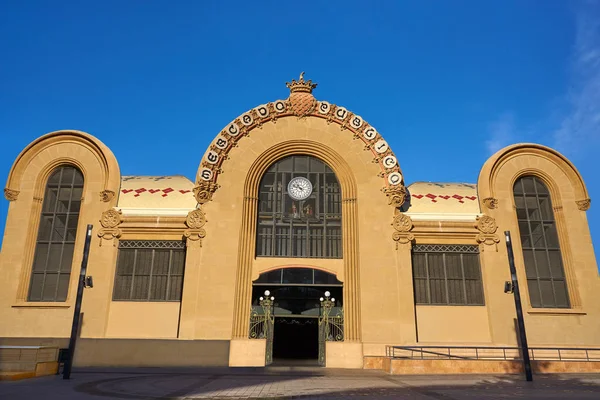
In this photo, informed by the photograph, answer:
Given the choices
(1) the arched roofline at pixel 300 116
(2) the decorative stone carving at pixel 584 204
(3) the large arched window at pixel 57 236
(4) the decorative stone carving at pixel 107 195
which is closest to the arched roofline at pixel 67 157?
(4) the decorative stone carving at pixel 107 195

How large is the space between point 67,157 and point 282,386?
68.1 feet

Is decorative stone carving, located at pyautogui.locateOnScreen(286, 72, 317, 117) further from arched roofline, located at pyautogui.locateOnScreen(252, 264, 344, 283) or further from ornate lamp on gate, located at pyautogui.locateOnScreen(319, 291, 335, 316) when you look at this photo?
ornate lamp on gate, located at pyautogui.locateOnScreen(319, 291, 335, 316)

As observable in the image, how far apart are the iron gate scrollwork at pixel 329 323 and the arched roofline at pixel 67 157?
14320 millimetres

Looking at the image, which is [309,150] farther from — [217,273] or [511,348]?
[511,348]

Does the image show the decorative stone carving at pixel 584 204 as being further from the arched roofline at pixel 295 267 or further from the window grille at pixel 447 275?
the arched roofline at pixel 295 267

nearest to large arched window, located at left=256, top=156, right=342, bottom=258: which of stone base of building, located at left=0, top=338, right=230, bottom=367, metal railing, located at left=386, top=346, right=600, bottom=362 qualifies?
stone base of building, located at left=0, top=338, right=230, bottom=367

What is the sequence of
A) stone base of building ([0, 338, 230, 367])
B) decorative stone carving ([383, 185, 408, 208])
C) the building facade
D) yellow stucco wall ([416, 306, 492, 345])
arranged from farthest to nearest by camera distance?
1. decorative stone carving ([383, 185, 408, 208])
2. yellow stucco wall ([416, 306, 492, 345])
3. the building facade
4. stone base of building ([0, 338, 230, 367])

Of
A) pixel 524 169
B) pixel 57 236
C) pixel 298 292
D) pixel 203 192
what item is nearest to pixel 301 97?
pixel 203 192

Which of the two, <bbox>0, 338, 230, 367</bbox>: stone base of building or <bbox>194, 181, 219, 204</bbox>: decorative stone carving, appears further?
<bbox>194, 181, 219, 204</bbox>: decorative stone carving

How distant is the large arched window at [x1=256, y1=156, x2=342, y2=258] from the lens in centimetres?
2539

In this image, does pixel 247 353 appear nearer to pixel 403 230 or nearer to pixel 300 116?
pixel 403 230

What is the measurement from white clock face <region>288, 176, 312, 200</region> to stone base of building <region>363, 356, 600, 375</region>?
10.7m

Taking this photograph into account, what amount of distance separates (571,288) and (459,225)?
7.33 m

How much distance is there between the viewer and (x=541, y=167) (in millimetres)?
27516
